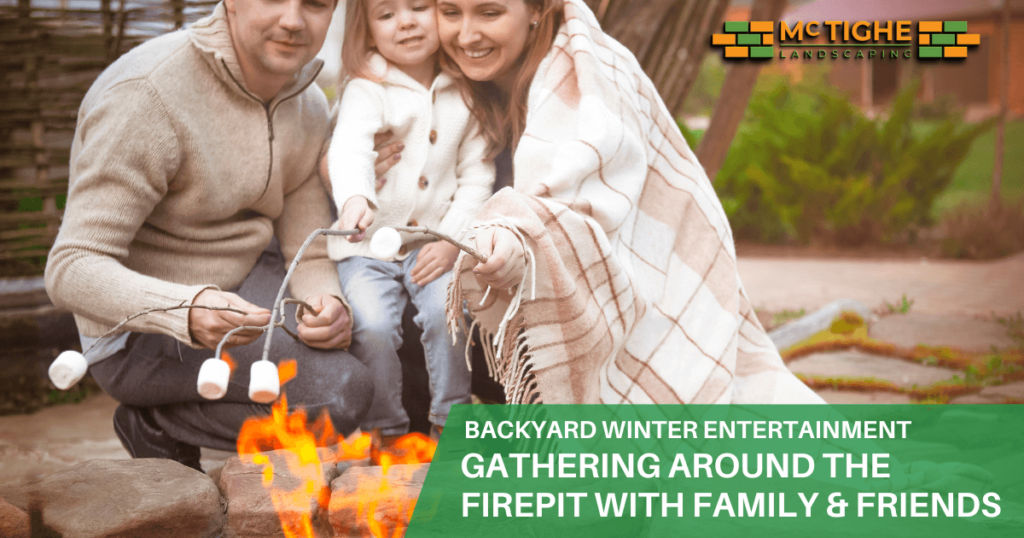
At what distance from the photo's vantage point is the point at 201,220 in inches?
98.7

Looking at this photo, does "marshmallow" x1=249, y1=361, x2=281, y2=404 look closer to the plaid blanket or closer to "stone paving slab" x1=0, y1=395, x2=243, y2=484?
the plaid blanket

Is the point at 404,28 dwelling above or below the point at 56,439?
above

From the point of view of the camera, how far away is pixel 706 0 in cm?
421

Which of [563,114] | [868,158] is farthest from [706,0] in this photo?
[868,158]

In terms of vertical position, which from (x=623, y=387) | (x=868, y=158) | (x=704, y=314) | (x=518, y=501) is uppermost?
(x=868, y=158)

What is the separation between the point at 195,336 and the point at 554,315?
92 centimetres

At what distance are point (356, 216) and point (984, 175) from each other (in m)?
13.8

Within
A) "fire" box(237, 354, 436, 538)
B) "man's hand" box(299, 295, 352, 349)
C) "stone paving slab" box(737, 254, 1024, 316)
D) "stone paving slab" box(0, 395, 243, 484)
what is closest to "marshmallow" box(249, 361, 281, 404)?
"fire" box(237, 354, 436, 538)

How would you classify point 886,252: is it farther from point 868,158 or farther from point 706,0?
point 706,0

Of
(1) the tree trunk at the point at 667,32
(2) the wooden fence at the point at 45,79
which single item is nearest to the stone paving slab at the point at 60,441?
(2) the wooden fence at the point at 45,79

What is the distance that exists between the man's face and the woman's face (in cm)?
36

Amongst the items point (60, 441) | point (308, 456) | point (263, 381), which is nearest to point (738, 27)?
point (308, 456)

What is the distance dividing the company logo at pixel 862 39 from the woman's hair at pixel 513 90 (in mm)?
1384

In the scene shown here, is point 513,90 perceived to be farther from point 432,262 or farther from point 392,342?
point 392,342
